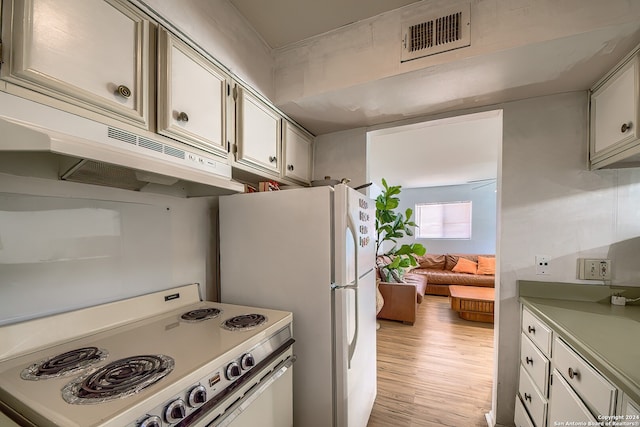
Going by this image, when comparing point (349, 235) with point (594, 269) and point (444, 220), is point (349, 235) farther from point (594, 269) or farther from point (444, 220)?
point (444, 220)

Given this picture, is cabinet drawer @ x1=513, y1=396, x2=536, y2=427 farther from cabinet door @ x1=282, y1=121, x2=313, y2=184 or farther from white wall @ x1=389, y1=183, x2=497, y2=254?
white wall @ x1=389, y1=183, x2=497, y2=254

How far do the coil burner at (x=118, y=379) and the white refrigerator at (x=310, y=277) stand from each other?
672 millimetres

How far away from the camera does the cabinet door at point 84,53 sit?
701 mm

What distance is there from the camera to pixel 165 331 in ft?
3.50

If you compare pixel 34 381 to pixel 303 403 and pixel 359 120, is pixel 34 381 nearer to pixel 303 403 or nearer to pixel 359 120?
pixel 303 403

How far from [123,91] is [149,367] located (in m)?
0.95

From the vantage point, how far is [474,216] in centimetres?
609

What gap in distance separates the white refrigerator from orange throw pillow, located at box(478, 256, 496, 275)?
4661 mm

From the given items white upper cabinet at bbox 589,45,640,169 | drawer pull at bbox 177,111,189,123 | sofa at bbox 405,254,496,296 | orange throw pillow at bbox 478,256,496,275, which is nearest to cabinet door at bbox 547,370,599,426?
white upper cabinet at bbox 589,45,640,169

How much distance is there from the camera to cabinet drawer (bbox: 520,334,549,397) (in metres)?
1.27

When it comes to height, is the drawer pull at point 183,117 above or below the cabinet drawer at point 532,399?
above

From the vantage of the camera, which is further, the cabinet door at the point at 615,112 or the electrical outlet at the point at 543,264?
the electrical outlet at the point at 543,264

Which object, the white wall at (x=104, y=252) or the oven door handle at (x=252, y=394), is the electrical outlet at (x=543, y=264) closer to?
the oven door handle at (x=252, y=394)

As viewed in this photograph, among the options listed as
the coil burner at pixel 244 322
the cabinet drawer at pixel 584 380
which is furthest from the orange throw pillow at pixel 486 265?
the coil burner at pixel 244 322
